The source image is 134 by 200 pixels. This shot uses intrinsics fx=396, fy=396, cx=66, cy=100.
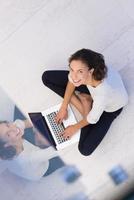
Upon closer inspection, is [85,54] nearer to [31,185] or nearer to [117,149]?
[117,149]

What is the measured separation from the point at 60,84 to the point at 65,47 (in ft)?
0.69

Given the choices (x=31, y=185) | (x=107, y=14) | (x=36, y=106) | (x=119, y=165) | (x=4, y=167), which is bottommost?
(x=119, y=165)

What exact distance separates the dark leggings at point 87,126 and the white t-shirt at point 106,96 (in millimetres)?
73

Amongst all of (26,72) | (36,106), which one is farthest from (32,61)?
(36,106)

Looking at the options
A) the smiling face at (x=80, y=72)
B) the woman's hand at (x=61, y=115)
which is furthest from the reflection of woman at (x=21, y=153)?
the smiling face at (x=80, y=72)

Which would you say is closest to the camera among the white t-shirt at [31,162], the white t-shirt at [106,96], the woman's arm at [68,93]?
the white t-shirt at [106,96]

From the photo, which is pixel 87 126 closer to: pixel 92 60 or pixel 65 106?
pixel 65 106

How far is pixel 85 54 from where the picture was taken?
1353 millimetres

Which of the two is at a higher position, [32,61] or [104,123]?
[32,61]

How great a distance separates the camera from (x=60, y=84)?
1.69m

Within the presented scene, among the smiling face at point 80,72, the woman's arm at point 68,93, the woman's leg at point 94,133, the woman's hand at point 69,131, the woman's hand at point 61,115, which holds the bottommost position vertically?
the woman's leg at point 94,133

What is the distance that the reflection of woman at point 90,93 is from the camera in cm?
136

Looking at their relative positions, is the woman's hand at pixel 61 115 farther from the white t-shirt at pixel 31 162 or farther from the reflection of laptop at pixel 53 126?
the white t-shirt at pixel 31 162

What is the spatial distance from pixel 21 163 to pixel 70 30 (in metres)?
0.64
